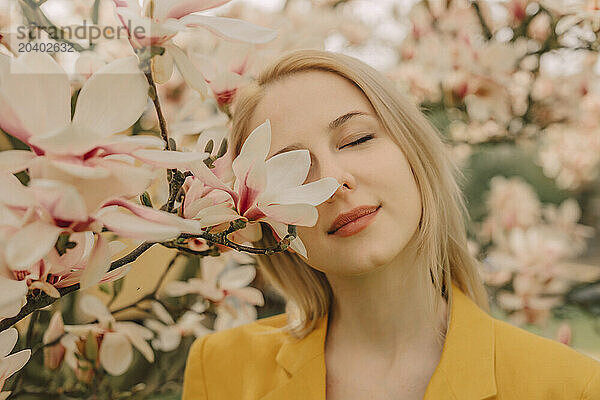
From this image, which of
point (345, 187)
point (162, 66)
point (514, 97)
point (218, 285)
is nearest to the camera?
point (162, 66)

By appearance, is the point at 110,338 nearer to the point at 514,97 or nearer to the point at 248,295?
the point at 248,295

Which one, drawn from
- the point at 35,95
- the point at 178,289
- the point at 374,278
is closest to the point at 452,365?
the point at 374,278

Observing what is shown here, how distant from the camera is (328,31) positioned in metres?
1.43

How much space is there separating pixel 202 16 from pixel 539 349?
570mm

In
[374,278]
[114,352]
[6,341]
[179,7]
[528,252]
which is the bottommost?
[528,252]

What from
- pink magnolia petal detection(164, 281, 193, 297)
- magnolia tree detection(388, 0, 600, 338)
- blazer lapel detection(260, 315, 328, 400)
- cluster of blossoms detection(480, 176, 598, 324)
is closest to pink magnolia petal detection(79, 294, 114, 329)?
pink magnolia petal detection(164, 281, 193, 297)

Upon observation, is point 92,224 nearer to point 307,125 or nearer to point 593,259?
point 307,125

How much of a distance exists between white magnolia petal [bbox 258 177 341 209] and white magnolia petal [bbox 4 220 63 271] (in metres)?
0.14

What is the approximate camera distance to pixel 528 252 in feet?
4.67

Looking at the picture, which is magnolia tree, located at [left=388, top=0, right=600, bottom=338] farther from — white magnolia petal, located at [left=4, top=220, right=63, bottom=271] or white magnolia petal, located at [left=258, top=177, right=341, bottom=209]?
white magnolia petal, located at [left=4, top=220, right=63, bottom=271]

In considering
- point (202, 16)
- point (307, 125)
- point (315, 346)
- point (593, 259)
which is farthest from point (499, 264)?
point (593, 259)

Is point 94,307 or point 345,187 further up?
point 345,187

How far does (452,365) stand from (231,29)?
51 centimetres

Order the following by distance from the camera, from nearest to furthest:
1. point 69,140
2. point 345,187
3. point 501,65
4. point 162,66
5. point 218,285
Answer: point 69,140, point 162,66, point 345,187, point 218,285, point 501,65
